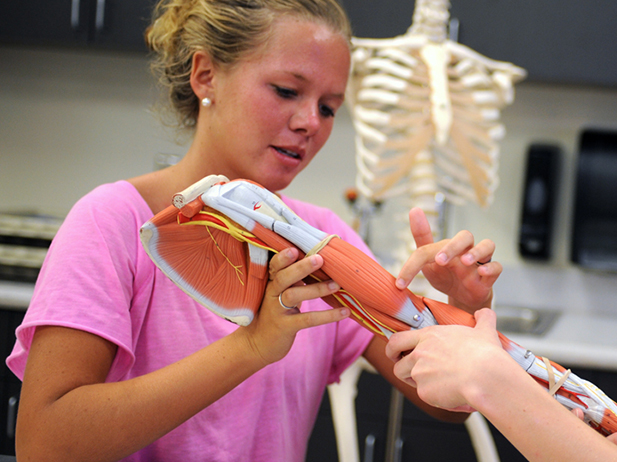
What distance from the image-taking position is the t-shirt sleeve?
78 cm

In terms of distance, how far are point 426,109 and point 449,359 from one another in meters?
1.16

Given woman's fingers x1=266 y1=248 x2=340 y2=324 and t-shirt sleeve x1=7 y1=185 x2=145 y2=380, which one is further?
t-shirt sleeve x1=7 y1=185 x2=145 y2=380

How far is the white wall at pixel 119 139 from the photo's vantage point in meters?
2.32

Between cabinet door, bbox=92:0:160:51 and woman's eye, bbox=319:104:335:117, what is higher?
cabinet door, bbox=92:0:160:51

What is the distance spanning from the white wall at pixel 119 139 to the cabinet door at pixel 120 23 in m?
0.28

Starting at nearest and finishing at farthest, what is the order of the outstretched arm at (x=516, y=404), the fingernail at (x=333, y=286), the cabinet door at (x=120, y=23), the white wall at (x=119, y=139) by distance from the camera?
the outstretched arm at (x=516, y=404) → the fingernail at (x=333, y=286) → the cabinet door at (x=120, y=23) → the white wall at (x=119, y=139)

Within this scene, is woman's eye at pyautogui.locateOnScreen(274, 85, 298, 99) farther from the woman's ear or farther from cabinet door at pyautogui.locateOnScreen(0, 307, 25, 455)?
cabinet door at pyautogui.locateOnScreen(0, 307, 25, 455)

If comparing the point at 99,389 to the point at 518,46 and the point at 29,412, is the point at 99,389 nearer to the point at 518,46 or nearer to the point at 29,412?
the point at 29,412

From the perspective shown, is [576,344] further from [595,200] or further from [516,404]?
[516,404]

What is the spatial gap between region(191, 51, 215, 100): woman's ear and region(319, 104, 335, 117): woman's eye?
0.19 metres

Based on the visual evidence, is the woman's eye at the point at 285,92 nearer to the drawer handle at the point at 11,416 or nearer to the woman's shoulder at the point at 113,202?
the woman's shoulder at the point at 113,202

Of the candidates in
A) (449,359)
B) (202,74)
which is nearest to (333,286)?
(449,359)

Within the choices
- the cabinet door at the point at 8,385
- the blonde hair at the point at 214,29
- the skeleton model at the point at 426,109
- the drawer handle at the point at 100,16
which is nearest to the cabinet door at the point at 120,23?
the drawer handle at the point at 100,16

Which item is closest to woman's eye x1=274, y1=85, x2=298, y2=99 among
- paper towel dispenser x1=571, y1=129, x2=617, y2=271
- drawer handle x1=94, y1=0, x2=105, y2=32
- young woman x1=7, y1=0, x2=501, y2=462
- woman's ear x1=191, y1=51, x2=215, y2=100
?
young woman x1=7, y1=0, x2=501, y2=462
